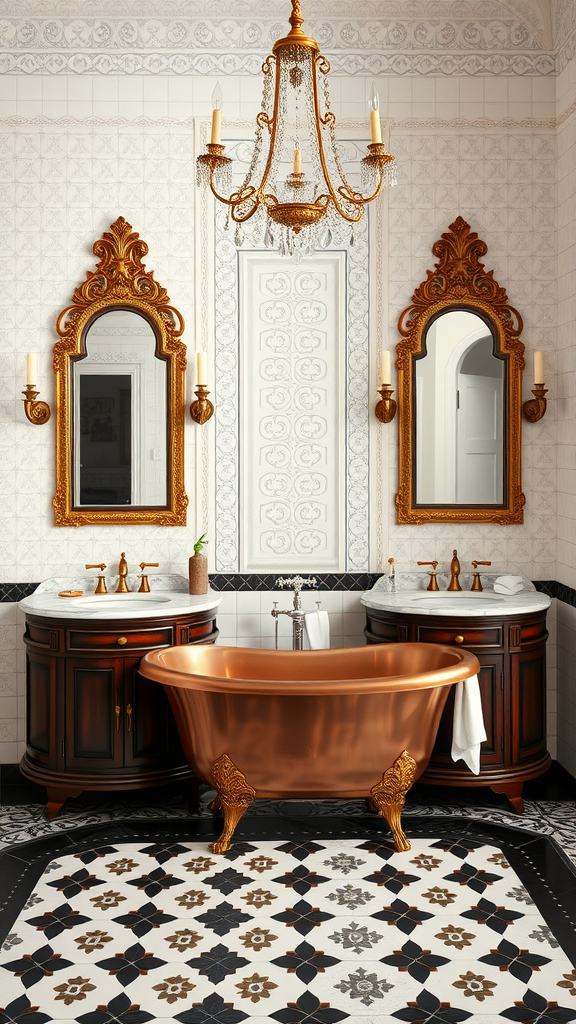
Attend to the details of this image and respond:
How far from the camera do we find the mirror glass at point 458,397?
14.9 ft

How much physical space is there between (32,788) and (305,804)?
1341 mm

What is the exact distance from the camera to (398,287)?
4.55m

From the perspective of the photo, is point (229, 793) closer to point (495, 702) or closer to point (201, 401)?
point (495, 702)

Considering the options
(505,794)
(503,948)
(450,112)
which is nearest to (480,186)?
(450,112)

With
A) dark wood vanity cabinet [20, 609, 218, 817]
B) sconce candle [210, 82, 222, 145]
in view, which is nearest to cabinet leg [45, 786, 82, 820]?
dark wood vanity cabinet [20, 609, 218, 817]

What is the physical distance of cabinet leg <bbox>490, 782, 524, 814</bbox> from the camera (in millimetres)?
3973

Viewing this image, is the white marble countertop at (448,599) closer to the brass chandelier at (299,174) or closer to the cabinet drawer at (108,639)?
the cabinet drawer at (108,639)

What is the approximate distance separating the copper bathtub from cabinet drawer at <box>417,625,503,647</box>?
258mm

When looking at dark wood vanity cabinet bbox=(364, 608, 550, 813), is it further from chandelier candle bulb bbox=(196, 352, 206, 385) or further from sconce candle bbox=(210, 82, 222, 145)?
sconce candle bbox=(210, 82, 222, 145)

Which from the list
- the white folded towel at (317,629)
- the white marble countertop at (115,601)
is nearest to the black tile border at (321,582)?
the white marble countertop at (115,601)

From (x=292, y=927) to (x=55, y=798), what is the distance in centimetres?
144

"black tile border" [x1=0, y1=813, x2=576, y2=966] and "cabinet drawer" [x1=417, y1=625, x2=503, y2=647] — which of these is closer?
"black tile border" [x1=0, y1=813, x2=576, y2=966]

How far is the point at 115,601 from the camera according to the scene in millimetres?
4309

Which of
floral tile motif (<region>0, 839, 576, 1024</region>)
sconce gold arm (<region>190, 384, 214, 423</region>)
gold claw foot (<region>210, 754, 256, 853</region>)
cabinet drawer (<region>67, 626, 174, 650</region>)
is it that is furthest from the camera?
sconce gold arm (<region>190, 384, 214, 423</region>)
